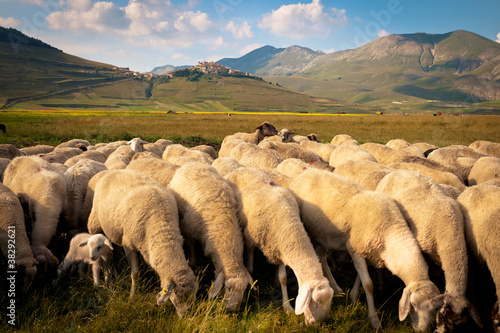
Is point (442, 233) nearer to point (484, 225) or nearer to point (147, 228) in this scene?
point (484, 225)

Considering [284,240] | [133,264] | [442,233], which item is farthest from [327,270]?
[133,264]

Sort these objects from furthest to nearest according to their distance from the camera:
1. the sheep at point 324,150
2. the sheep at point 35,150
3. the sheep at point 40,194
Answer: the sheep at point 324,150 < the sheep at point 35,150 < the sheep at point 40,194

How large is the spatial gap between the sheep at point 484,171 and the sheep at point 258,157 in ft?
19.8

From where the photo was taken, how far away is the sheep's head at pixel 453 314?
4.04m

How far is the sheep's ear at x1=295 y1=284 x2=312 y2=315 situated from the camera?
13.4 feet

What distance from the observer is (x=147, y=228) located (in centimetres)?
471

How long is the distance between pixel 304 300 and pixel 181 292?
1773 mm

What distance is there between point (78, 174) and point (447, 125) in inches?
1625

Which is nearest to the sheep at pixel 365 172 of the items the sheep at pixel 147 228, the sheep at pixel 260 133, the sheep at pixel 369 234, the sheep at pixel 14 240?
the sheep at pixel 369 234

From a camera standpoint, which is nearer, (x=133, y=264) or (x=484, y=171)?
(x=133, y=264)

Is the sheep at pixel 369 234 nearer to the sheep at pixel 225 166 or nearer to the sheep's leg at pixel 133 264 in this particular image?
the sheep at pixel 225 166

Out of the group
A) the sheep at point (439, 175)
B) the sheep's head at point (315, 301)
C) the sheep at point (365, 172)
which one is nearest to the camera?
the sheep's head at point (315, 301)

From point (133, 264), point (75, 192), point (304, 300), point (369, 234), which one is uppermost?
point (369, 234)

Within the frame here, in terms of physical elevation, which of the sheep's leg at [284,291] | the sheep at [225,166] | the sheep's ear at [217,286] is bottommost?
the sheep's leg at [284,291]
